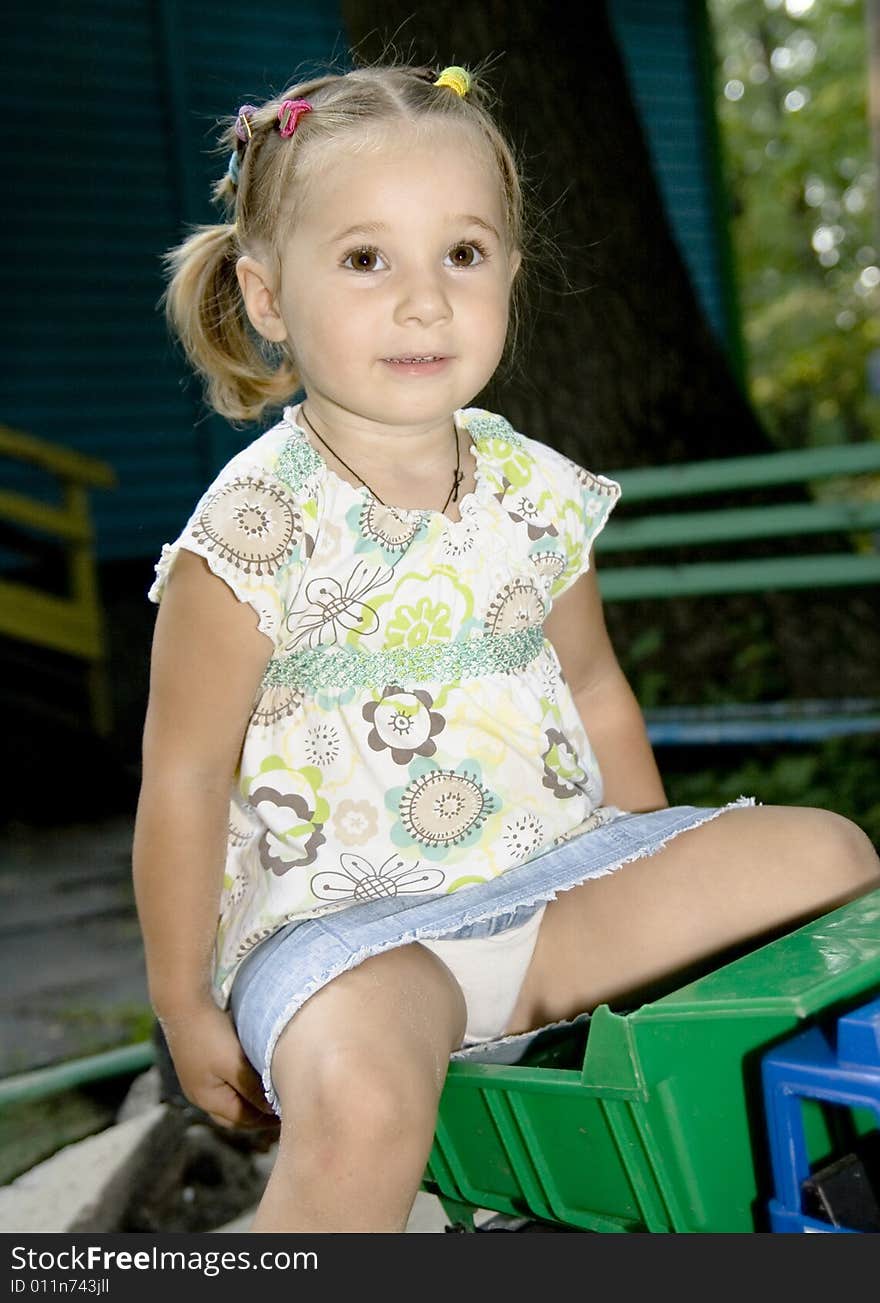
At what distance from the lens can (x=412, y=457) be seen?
5.31 ft

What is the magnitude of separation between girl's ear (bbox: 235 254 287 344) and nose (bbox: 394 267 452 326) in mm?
184

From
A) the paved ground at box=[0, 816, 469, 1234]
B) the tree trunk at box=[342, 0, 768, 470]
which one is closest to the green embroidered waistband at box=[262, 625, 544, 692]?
the paved ground at box=[0, 816, 469, 1234]

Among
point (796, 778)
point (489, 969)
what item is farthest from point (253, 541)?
point (796, 778)

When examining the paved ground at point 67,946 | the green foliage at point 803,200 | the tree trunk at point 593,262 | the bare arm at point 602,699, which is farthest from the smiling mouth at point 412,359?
the green foliage at point 803,200

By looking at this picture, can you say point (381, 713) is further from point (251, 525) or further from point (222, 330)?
point (222, 330)

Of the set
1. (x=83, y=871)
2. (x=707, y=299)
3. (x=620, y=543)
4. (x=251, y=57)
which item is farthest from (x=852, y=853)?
(x=707, y=299)

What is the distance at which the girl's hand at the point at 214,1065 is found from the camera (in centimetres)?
148

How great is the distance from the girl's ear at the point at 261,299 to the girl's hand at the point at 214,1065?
0.73m

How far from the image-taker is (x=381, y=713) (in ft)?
4.98

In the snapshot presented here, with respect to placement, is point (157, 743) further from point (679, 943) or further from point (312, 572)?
point (679, 943)

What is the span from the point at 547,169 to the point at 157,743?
2.93 meters

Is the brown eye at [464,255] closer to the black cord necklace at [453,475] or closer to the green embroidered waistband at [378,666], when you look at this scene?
the black cord necklace at [453,475]

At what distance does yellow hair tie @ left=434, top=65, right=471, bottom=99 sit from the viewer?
1582mm

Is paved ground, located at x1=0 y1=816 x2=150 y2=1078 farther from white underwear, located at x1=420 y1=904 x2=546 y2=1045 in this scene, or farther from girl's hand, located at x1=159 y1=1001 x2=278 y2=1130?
white underwear, located at x1=420 y1=904 x2=546 y2=1045
